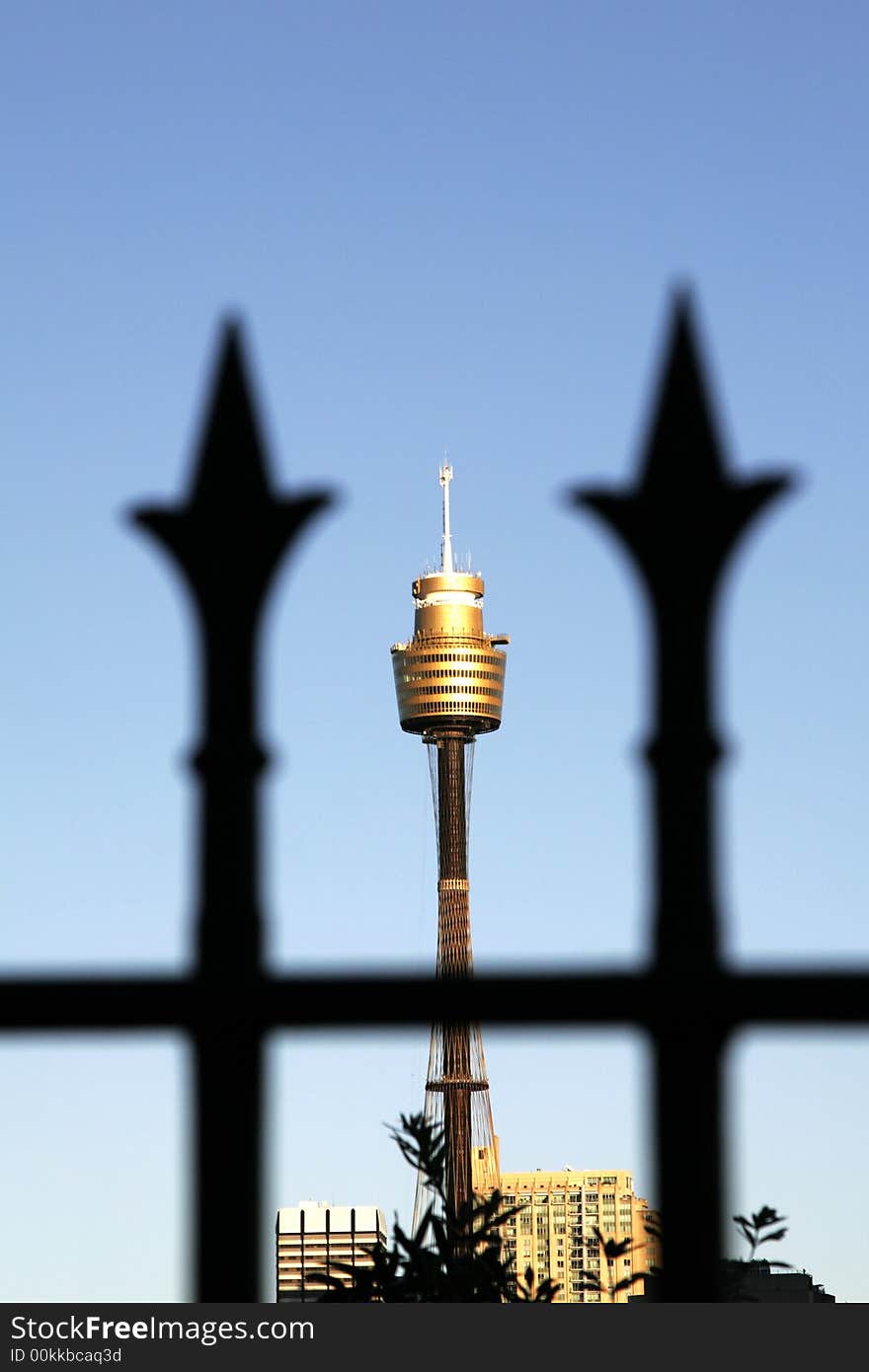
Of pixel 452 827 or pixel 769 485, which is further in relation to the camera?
pixel 452 827

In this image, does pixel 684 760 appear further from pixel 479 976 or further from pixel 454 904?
pixel 454 904

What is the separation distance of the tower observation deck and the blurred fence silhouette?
462 feet

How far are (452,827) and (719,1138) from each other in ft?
474

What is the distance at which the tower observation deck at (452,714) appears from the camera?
144625 millimetres

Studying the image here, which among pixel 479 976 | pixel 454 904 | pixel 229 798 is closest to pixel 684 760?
pixel 479 976

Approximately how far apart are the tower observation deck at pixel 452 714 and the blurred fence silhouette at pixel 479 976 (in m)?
141

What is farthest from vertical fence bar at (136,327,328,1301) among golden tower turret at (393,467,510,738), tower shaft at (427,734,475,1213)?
golden tower turret at (393,467,510,738)

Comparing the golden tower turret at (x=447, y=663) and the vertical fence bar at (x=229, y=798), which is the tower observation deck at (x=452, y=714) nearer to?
the golden tower turret at (x=447, y=663)

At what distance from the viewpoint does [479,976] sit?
287 centimetres

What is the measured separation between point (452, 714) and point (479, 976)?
5808 inches
